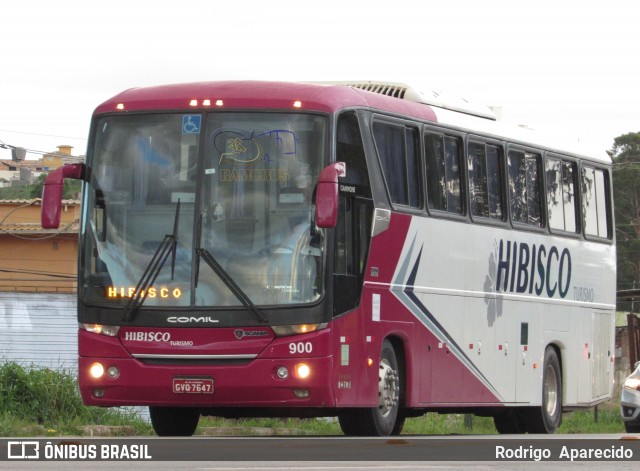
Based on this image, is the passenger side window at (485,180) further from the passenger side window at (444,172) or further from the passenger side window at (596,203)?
the passenger side window at (596,203)

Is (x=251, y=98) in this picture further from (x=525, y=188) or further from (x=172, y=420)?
(x=525, y=188)

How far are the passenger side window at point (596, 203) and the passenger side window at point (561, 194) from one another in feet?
1.33

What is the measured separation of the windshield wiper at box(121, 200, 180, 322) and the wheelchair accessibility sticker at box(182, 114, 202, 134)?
0.81 meters

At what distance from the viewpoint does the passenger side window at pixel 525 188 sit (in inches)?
782

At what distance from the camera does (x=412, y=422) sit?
27609 mm

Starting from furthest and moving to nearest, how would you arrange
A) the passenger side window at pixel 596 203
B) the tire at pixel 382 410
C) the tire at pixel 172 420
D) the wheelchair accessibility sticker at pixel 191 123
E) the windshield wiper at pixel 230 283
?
the passenger side window at pixel 596 203 → the tire at pixel 172 420 → the tire at pixel 382 410 → the wheelchair accessibility sticker at pixel 191 123 → the windshield wiper at pixel 230 283

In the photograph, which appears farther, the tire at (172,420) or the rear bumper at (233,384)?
the tire at (172,420)

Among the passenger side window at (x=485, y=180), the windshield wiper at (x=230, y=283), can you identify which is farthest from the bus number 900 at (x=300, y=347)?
the passenger side window at (x=485, y=180)

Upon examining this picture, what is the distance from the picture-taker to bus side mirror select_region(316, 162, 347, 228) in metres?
14.6

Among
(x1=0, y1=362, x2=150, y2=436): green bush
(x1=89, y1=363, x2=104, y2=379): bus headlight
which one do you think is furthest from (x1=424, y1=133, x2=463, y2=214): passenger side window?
(x1=0, y1=362, x2=150, y2=436): green bush
